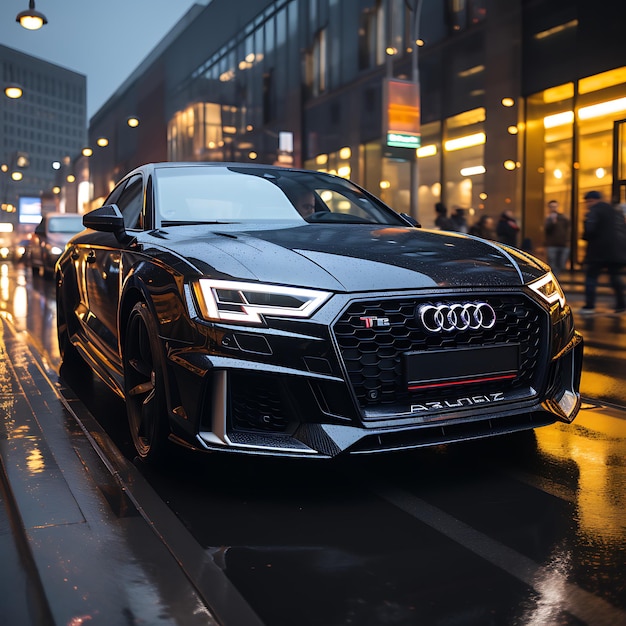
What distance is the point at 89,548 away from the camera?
9.98ft

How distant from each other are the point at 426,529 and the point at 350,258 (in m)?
1.20

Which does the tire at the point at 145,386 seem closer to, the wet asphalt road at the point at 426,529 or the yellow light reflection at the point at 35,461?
the wet asphalt road at the point at 426,529

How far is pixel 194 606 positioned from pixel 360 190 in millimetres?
3684

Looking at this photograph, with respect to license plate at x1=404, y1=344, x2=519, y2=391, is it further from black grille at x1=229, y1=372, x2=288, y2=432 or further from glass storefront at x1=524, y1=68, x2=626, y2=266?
glass storefront at x1=524, y1=68, x2=626, y2=266

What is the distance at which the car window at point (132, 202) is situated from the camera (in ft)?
16.8

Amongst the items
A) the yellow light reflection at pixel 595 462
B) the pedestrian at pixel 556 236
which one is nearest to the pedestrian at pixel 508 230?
the pedestrian at pixel 556 236

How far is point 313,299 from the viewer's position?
344 centimetres

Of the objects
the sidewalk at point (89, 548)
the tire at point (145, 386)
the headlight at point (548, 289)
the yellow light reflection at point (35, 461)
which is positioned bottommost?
the sidewalk at point (89, 548)

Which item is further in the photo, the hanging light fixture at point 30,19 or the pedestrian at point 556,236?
the hanging light fixture at point 30,19

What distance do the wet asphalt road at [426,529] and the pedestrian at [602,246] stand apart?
26.9 feet

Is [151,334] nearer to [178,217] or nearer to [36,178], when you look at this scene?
[178,217]

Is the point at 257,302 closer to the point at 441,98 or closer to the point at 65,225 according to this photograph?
the point at 65,225

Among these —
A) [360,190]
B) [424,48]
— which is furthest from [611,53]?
[360,190]

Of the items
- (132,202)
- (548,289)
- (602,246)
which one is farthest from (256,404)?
(602,246)
